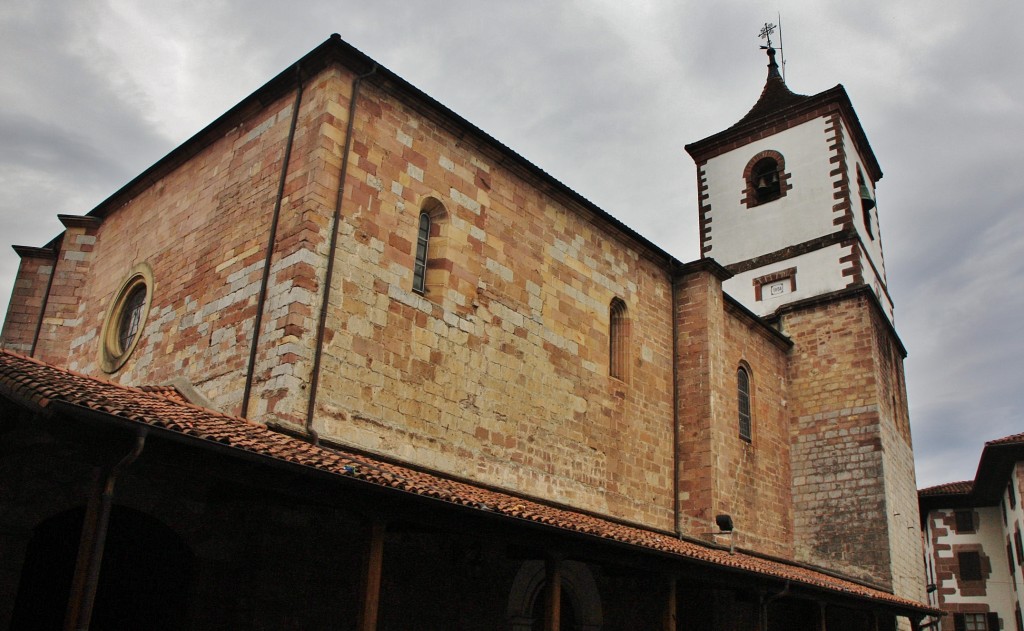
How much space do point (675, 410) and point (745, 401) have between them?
2841 millimetres

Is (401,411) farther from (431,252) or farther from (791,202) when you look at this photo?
(791,202)

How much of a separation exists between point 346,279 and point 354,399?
1339 mm

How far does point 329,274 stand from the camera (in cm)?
922

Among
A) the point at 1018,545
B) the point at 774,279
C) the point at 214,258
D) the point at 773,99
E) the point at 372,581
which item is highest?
the point at 773,99

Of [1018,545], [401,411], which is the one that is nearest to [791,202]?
[1018,545]

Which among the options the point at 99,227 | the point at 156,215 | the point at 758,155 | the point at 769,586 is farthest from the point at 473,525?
the point at 758,155

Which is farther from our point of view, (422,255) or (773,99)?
(773,99)

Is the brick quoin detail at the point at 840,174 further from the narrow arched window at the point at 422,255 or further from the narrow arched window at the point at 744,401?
the narrow arched window at the point at 422,255

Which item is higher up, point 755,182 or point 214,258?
point 755,182

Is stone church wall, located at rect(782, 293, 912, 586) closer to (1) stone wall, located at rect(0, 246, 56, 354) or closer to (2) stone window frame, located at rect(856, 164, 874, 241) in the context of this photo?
(2) stone window frame, located at rect(856, 164, 874, 241)

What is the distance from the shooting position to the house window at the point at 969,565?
28.7 m

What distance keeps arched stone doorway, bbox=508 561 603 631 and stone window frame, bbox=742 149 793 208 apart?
41.1 feet

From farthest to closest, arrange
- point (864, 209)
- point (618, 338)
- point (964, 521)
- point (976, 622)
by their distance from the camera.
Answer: point (964, 521), point (976, 622), point (864, 209), point (618, 338)

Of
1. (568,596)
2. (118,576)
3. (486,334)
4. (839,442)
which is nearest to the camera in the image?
(118,576)
